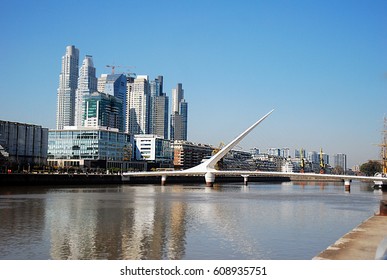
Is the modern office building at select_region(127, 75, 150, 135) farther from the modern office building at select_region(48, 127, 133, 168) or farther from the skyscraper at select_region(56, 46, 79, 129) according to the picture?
Result: the modern office building at select_region(48, 127, 133, 168)

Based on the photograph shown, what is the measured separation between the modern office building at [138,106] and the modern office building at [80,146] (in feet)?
136

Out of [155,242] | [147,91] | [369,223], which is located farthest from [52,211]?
[147,91]

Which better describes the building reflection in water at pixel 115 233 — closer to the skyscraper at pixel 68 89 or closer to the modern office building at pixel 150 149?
the modern office building at pixel 150 149

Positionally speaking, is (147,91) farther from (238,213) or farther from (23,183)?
(238,213)

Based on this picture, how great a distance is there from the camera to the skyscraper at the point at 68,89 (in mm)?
65375

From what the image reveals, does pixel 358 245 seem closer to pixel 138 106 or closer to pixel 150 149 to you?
pixel 150 149

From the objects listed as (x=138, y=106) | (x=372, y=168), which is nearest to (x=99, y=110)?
(x=138, y=106)

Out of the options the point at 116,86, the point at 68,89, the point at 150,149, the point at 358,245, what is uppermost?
the point at 116,86

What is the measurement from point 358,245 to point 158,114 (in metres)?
84.8

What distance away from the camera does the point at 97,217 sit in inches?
356

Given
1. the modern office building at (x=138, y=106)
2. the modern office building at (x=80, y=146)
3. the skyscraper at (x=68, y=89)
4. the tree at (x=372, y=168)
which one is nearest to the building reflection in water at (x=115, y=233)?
the modern office building at (x=80, y=146)

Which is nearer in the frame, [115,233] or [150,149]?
[115,233]

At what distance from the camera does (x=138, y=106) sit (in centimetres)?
8600
